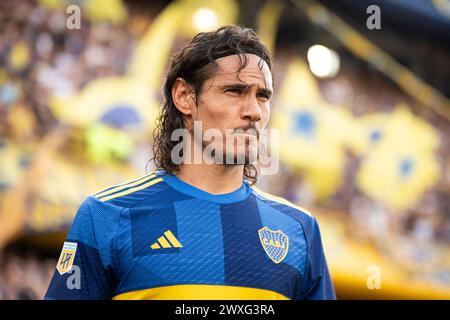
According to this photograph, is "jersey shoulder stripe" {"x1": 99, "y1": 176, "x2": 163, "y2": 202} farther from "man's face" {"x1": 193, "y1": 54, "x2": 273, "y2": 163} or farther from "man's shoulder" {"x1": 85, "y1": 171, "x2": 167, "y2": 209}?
"man's face" {"x1": 193, "y1": 54, "x2": 273, "y2": 163}

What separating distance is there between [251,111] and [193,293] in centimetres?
71

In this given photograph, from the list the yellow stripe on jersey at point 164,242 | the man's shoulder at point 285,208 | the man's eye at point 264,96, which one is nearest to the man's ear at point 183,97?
the man's eye at point 264,96

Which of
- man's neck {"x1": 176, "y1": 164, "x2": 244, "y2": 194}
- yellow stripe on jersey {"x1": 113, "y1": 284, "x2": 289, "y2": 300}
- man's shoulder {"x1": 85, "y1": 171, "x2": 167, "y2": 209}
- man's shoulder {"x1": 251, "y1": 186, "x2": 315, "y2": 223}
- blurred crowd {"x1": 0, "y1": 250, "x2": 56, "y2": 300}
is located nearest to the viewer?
yellow stripe on jersey {"x1": 113, "y1": 284, "x2": 289, "y2": 300}

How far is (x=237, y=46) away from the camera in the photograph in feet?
8.07

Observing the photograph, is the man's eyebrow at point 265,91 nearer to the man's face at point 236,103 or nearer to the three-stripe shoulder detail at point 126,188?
the man's face at point 236,103

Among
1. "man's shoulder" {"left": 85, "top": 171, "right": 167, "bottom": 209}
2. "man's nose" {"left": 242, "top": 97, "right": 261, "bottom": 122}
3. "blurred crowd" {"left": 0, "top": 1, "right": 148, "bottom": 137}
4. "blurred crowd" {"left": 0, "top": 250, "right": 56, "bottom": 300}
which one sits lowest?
"blurred crowd" {"left": 0, "top": 250, "right": 56, "bottom": 300}

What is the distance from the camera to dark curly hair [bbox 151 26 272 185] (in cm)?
246

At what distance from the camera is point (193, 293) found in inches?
85.9

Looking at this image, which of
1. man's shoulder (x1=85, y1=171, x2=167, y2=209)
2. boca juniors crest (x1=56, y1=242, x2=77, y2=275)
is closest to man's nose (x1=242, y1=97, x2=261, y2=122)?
man's shoulder (x1=85, y1=171, x2=167, y2=209)

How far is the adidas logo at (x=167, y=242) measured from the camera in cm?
224

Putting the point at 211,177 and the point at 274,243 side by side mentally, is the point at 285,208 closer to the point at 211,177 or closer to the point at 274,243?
the point at 274,243

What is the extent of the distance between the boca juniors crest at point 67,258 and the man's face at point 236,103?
632 millimetres
